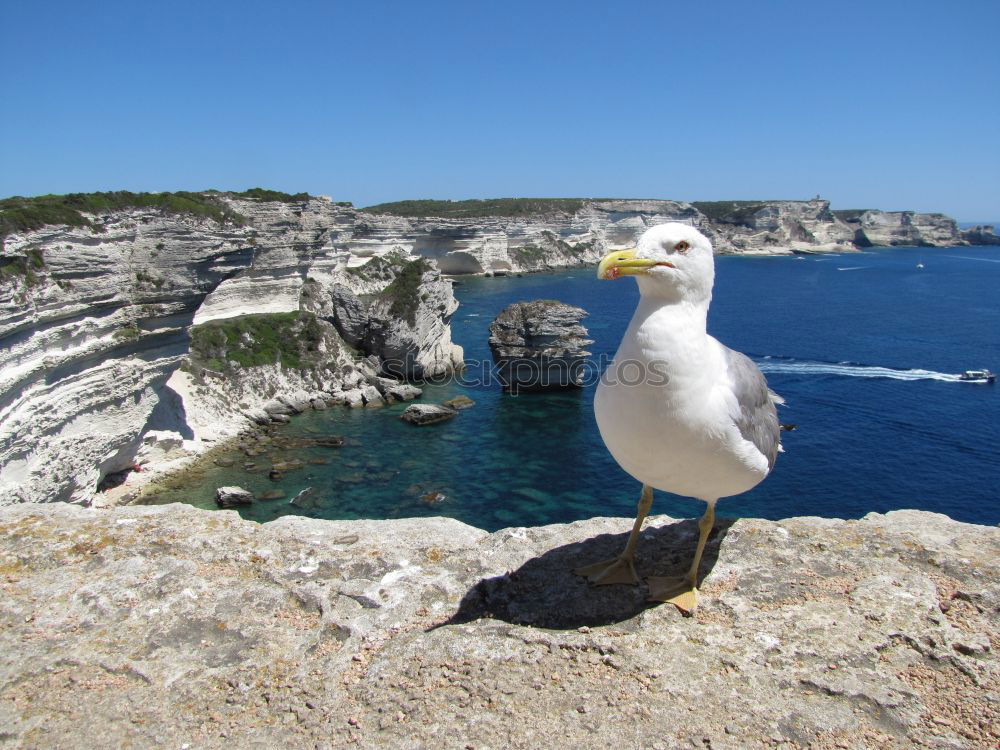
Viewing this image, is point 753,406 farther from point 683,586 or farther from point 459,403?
point 459,403

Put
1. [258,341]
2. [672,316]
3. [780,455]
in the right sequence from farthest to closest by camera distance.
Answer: [258,341] → [780,455] → [672,316]

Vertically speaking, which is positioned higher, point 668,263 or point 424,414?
point 668,263

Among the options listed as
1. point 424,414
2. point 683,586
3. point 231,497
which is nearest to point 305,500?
point 231,497

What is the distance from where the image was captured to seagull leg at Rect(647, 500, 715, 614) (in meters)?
5.91

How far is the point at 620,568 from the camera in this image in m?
6.55

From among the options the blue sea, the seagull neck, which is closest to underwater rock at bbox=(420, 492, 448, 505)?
the blue sea

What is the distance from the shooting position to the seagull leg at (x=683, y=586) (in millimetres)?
5910

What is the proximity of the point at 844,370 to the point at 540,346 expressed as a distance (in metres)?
23.3

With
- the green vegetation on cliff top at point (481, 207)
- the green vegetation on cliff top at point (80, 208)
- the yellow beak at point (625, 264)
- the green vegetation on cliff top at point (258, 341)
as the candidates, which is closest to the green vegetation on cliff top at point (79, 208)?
the green vegetation on cliff top at point (80, 208)

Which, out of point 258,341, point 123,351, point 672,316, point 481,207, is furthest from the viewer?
point 481,207

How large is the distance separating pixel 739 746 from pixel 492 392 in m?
41.1

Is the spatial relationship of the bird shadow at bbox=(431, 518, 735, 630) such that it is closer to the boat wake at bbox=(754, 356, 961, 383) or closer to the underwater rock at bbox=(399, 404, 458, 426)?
the underwater rock at bbox=(399, 404, 458, 426)

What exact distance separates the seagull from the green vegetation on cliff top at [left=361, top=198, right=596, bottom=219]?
12299 cm

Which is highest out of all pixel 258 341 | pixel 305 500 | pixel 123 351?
pixel 123 351
